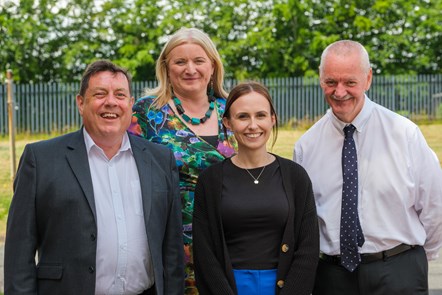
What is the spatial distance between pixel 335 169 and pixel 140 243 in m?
1.25

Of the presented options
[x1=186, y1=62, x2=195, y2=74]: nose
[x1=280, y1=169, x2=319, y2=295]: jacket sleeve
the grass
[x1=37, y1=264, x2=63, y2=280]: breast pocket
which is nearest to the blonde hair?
[x1=186, y1=62, x2=195, y2=74]: nose

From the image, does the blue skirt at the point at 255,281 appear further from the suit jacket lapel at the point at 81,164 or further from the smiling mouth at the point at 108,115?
the smiling mouth at the point at 108,115

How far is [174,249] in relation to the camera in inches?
152

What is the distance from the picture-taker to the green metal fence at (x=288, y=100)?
24344mm

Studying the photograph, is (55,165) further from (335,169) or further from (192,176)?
(335,169)

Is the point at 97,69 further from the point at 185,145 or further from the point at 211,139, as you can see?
the point at 211,139

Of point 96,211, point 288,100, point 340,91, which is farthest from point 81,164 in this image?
point 288,100

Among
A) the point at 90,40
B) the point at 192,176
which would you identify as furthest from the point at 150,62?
the point at 192,176

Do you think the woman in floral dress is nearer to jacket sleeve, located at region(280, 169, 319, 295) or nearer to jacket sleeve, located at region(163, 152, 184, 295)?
jacket sleeve, located at region(163, 152, 184, 295)

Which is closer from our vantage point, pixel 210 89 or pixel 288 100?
pixel 210 89

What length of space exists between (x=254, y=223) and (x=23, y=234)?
1.11 meters

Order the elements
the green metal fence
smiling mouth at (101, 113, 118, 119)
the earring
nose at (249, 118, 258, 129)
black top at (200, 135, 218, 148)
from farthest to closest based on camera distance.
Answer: the green metal fence, the earring, black top at (200, 135, 218, 148), nose at (249, 118, 258, 129), smiling mouth at (101, 113, 118, 119)

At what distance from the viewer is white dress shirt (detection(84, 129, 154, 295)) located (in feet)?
11.8

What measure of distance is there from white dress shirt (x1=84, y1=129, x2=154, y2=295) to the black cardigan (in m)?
0.33
